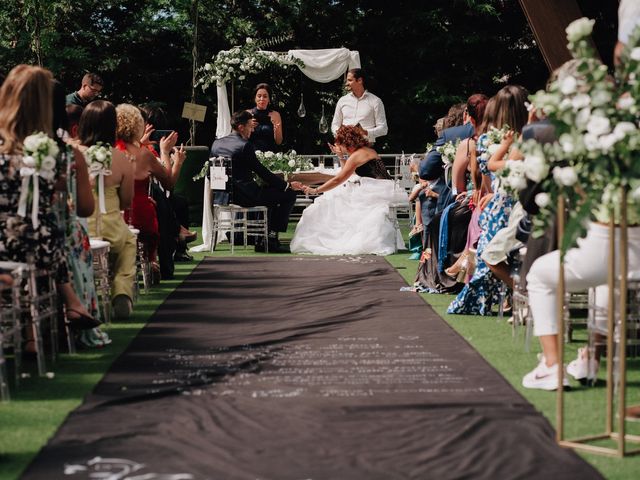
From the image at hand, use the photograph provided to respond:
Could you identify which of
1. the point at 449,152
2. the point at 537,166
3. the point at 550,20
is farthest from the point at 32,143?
the point at 550,20

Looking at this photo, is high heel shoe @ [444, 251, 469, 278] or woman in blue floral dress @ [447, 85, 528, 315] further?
high heel shoe @ [444, 251, 469, 278]

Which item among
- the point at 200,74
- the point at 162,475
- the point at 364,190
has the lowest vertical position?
the point at 162,475

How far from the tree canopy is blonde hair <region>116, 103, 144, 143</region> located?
46.7ft

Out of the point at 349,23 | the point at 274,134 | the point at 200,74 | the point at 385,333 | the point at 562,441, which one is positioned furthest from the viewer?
the point at 349,23

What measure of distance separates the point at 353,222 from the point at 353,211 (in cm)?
13

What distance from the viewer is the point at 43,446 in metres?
4.54

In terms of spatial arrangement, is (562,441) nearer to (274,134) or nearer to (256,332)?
(256,332)

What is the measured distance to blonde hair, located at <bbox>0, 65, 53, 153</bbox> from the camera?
6035mm

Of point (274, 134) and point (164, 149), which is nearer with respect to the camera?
point (164, 149)

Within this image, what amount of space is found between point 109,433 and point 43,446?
0.30m

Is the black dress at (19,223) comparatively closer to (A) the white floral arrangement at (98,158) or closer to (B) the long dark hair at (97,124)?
(A) the white floral arrangement at (98,158)

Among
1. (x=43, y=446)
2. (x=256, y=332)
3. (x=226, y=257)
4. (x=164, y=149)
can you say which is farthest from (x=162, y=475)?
(x=226, y=257)

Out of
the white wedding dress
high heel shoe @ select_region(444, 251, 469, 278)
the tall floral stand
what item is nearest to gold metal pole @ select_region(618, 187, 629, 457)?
the tall floral stand

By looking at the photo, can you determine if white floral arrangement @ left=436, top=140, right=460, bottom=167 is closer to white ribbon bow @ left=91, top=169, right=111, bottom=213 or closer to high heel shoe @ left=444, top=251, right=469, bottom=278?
high heel shoe @ left=444, top=251, right=469, bottom=278
